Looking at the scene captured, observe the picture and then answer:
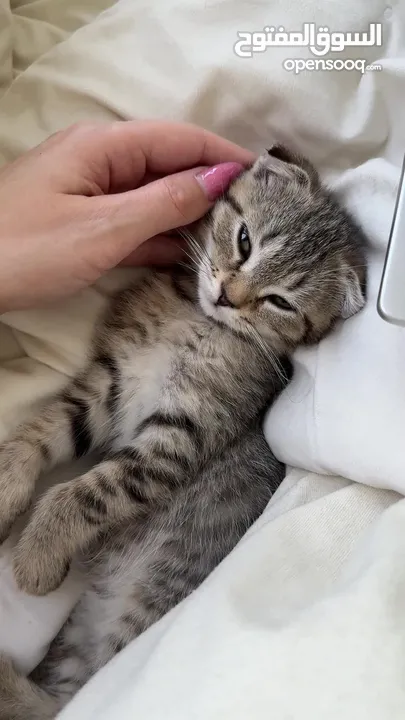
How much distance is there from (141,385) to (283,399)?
260mm

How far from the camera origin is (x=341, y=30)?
3.97 ft

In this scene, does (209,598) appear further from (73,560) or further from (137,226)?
(137,226)

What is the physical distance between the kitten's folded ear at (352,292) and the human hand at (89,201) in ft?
0.94

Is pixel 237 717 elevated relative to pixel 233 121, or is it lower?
lower

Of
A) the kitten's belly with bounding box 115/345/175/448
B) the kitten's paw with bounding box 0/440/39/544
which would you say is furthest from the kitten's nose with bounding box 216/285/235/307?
the kitten's paw with bounding box 0/440/39/544

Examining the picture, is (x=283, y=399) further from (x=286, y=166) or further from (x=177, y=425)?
(x=286, y=166)

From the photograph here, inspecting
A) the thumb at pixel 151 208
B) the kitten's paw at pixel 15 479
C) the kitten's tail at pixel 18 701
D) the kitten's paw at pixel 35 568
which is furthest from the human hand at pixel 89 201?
the kitten's tail at pixel 18 701

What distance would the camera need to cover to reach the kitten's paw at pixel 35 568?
3.45 feet

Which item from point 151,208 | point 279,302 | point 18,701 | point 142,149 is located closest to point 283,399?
point 279,302

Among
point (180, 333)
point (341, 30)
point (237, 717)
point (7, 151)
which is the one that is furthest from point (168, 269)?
point (237, 717)

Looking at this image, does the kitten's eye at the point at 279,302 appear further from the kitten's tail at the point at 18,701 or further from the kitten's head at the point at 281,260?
the kitten's tail at the point at 18,701

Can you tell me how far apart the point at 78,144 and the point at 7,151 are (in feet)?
0.73

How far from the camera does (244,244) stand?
114 centimetres

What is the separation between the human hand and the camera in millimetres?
1032
